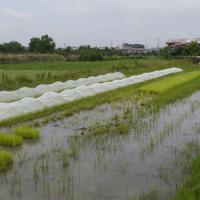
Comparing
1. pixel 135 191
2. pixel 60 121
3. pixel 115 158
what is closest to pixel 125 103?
pixel 60 121

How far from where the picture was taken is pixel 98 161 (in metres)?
3.02

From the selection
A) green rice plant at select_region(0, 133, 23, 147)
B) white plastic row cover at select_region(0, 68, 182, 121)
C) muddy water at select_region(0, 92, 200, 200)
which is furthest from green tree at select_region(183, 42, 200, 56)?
green rice plant at select_region(0, 133, 23, 147)

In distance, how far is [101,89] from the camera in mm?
7418

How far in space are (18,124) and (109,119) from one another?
1.56 meters

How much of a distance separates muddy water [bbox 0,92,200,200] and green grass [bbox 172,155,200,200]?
0.13 meters

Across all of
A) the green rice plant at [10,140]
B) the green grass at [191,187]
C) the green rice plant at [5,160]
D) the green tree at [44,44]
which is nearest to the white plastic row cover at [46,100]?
the green rice plant at [10,140]

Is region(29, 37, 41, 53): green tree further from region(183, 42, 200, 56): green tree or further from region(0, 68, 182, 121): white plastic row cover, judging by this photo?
region(0, 68, 182, 121): white plastic row cover

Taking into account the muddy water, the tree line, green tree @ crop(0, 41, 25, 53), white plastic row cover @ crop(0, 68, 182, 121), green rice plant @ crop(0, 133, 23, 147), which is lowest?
the muddy water

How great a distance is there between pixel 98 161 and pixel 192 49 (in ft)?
69.5

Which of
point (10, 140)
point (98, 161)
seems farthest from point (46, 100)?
point (98, 161)

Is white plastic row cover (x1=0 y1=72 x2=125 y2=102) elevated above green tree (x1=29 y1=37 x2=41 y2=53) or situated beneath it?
situated beneath

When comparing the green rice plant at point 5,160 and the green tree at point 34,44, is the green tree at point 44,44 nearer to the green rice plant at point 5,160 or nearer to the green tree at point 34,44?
the green tree at point 34,44

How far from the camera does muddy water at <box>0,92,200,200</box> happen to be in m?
2.41

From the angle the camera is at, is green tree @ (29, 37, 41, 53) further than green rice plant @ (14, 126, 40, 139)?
Yes
